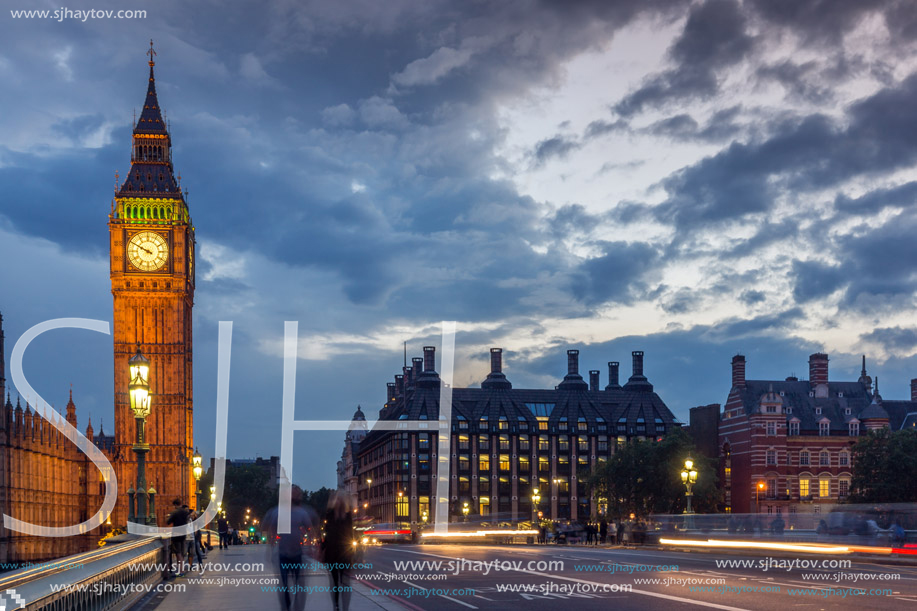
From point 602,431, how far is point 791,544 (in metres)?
118

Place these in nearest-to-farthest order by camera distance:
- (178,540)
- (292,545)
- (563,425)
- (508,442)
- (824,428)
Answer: (292,545) < (178,540) < (824,428) < (508,442) < (563,425)

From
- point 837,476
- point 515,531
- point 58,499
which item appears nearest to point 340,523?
point 515,531

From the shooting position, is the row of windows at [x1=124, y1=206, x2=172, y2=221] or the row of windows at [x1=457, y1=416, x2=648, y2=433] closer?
the row of windows at [x1=124, y1=206, x2=172, y2=221]

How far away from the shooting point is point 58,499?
89.9 meters

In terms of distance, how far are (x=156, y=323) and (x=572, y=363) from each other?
77.5 meters

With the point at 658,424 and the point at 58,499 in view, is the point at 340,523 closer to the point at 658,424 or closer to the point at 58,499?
the point at 58,499

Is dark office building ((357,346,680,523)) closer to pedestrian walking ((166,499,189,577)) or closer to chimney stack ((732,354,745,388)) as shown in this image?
chimney stack ((732,354,745,388))

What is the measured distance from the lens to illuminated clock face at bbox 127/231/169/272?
363ft

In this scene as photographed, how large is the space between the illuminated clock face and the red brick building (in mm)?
62793

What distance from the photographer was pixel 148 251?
365 ft

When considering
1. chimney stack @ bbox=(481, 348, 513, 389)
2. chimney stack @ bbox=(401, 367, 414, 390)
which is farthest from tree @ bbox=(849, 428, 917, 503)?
chimney stack @ bbox=(401, 367, 414, 390)

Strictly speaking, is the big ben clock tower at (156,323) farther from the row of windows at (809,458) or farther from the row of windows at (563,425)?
the row of windows at (809,458)

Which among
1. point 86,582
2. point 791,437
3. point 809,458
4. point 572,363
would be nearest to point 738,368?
point 791,437

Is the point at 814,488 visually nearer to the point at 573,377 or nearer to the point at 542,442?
the point at 542,442
